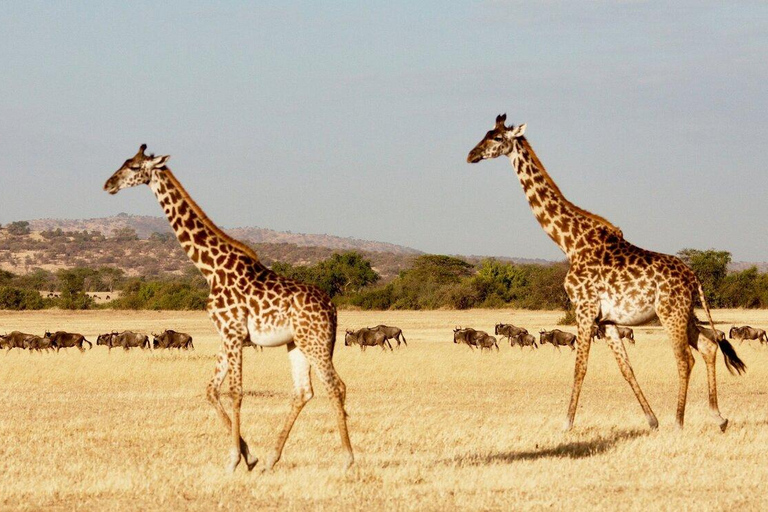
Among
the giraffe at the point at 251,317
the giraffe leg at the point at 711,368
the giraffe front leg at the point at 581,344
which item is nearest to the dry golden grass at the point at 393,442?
the giraffe leg at the point at 711,368

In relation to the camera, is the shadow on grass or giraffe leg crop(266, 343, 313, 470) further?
the shadow on grass

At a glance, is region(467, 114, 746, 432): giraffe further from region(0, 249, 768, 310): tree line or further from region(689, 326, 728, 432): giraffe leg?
region(0, 249, 768, 310): tree line

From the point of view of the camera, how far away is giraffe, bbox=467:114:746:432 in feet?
42.5

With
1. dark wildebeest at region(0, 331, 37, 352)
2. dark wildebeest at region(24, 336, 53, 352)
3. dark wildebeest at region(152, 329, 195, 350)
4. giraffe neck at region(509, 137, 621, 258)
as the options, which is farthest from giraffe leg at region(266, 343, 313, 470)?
dark wildebeest at region(0, 331, 37, 352)

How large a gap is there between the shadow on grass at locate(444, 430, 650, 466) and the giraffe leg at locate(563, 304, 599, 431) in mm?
492

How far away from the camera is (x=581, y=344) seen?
13.4m

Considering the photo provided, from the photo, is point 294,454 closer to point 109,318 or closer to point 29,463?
point 29,463

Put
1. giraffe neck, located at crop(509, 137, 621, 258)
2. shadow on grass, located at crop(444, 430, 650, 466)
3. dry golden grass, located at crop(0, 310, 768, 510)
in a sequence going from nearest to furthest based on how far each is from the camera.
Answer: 1. dry golden grass, located at crop(0, 310, 768, 510)
2. shadow on grass, located at crop(444, 430, 650, 466)
3. giraffe neck, located at crop(509, 137, 621, 258)

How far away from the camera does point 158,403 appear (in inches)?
669

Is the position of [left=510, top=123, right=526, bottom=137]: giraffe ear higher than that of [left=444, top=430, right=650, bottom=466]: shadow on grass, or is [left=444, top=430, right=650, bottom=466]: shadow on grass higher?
[left=510, top=123, right=526, bottom=137]: giraffe ear

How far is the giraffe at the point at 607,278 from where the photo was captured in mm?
12961

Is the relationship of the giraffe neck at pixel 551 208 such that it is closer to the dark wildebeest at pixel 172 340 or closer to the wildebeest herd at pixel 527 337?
the wildebeest herd at pixel 527 337

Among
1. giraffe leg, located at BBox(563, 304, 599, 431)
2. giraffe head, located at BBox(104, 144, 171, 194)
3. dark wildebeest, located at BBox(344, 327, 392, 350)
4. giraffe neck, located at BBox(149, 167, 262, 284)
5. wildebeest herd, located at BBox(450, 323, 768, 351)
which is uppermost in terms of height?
giraffe head, located at BBox(104, 144, 171, 194)

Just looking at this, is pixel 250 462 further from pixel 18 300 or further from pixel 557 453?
pixel 18 300
